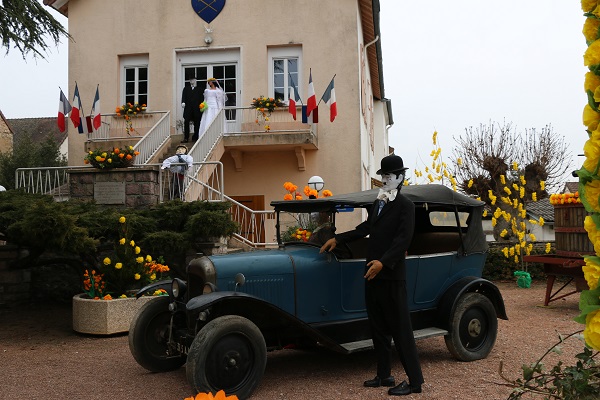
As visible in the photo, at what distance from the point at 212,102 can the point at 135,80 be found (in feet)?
9.25

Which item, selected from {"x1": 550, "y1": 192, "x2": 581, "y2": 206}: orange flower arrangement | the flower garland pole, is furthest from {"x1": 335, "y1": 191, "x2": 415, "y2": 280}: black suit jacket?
{"x1": 550, "y1": 192, "x2": 581, "y2": 206}: orange flower arrangement

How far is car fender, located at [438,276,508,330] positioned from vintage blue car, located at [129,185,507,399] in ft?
0.04

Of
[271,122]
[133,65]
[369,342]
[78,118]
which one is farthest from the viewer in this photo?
[133,65]

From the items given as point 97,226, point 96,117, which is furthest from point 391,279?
point 96,117

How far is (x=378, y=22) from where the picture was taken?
17.6m

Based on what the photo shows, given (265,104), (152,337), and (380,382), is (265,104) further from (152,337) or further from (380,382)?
(380,382)

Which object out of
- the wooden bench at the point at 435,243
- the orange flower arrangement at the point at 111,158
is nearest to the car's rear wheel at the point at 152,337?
the wooden bench at the point at 435,243

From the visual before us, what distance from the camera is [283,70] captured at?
53.2 feet

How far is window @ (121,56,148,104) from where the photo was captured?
1678 cm

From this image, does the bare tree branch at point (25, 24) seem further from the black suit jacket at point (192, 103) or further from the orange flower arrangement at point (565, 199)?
the orange flower arrangement at point (565, 199)

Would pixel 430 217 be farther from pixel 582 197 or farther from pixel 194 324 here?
pixel 582 197

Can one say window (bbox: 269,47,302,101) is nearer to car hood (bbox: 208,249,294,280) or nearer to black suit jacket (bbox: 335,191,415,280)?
car hood (bbox: 208,249,294,280)

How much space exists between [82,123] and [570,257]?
1162 centimetres

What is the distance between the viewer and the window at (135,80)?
16781 millimetres
